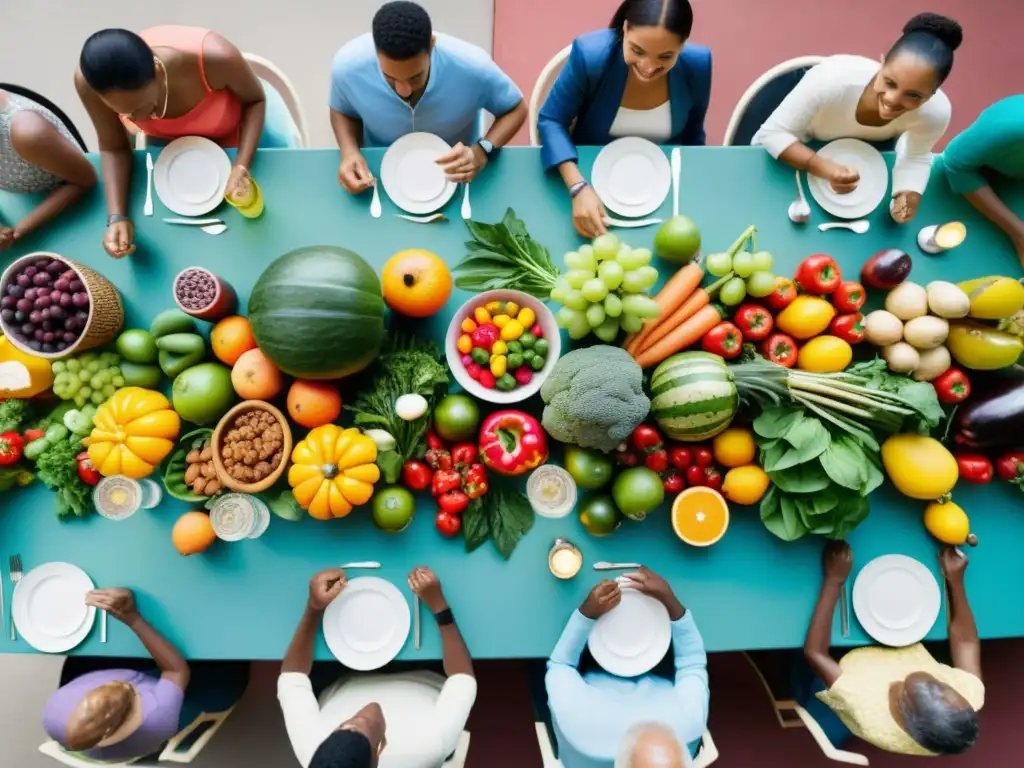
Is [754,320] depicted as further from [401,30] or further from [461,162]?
[401,30]

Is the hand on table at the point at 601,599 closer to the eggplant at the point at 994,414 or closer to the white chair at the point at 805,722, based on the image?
the white chair at the point at 805,722

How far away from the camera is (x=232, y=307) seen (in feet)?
4.95

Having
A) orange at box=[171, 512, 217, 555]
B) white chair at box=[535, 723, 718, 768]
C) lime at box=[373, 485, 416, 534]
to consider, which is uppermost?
lime at box=[373, 485, 416, 534]

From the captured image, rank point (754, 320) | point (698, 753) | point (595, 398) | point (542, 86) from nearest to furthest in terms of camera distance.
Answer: point (595, 398) → point (754, 320) → point (698, 753) → point (542, 86)

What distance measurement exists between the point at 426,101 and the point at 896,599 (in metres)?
1.94

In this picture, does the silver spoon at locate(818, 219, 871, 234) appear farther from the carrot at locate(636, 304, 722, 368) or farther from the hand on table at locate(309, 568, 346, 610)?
the hand on table at locate(309, 568, 346, 610)

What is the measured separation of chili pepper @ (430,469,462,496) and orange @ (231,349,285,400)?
0.47 meters

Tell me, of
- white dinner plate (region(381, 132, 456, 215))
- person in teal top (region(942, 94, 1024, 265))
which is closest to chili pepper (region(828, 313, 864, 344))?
person in teal top (region(942, 94, 1024, 265))

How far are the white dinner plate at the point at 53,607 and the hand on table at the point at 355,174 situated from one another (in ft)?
4.21

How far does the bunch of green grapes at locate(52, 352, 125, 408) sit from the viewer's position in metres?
1.44

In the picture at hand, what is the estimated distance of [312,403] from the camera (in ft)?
4.52

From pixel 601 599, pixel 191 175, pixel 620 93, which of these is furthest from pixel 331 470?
pixel 620 93

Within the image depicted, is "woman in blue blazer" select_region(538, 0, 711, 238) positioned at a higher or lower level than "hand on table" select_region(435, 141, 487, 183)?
higher

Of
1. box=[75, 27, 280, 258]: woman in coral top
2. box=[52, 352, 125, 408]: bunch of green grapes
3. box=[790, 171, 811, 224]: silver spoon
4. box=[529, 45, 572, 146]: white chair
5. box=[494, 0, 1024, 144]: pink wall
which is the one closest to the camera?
box=[75, 27, 280, 258]: woman in coral top
